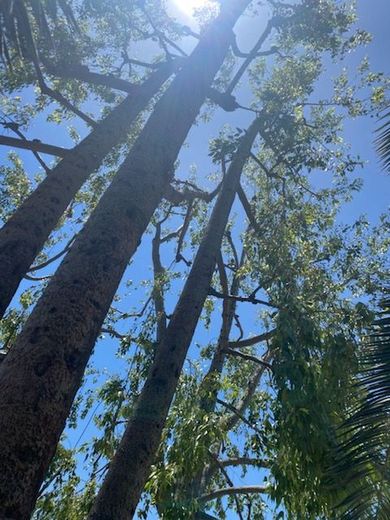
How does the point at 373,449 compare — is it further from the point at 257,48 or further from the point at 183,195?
the point at 257,48

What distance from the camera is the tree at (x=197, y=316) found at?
6.74 feet

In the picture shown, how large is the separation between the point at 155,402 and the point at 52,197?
2.45 meters

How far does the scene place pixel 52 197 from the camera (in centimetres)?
496

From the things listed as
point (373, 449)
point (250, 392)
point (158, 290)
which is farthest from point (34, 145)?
point (250, 392)

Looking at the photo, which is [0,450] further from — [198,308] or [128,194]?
[198,308]

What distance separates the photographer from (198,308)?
4.99 m

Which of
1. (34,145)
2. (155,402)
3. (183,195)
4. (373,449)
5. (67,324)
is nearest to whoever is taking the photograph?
(67,324)

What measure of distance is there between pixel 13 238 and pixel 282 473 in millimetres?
3400

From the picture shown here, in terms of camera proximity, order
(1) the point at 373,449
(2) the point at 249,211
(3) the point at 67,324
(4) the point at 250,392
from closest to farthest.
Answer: (3) the point at 67,324, (1) the point at 373,449, (2) the point at 249,211, (4) the point at 250,392

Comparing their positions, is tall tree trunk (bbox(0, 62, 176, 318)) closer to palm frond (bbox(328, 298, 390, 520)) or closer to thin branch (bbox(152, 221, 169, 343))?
palm frond (bbox(328, 298, 390, 520))

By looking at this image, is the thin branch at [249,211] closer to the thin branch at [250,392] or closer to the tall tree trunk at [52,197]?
the thin branch at [250,392]

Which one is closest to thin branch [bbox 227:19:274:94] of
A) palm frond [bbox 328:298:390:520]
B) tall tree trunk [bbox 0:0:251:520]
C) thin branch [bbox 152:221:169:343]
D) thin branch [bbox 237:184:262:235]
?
thin branch [bbox 237:184:262:235]

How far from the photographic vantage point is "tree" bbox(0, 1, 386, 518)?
205cm

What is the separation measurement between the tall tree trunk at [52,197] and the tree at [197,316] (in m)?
0.19
